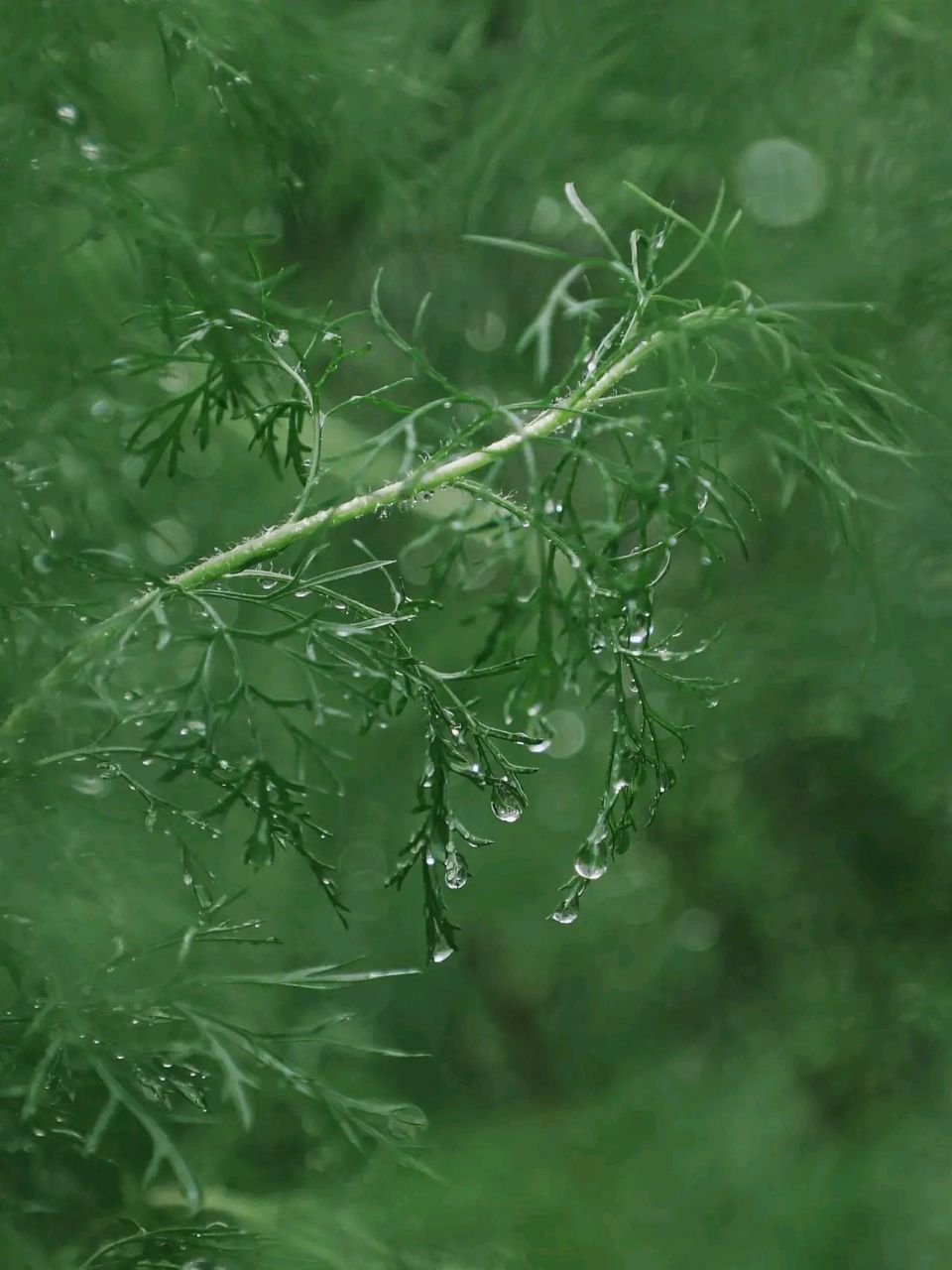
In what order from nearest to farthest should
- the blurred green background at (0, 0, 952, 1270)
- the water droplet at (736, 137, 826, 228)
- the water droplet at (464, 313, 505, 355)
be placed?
the blurred green background at (0, 0, 952, 1270)
the water droplet at (736, 137, 826, 228)
the water droplet at (464, 313, 505, 355)

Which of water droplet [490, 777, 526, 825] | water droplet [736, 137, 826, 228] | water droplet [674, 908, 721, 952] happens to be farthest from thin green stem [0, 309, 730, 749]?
water droplet [674, 908, 721, 952]

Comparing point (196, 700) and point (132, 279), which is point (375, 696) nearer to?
point (196, 700)

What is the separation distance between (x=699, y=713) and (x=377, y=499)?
899 mm

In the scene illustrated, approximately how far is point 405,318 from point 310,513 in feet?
3.11

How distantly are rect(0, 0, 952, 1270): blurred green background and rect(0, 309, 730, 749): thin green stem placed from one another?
0.46 m

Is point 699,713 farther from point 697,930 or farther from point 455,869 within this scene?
point 455,869

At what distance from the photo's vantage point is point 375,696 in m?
0.49

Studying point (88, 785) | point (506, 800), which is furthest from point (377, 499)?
point (88, 785)

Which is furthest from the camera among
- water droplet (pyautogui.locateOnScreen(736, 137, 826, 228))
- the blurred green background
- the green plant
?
water droplet (pyautogui.locateOnScreen(736, 137, 826, 228))

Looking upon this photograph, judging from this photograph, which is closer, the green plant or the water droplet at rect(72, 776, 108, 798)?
the green plant

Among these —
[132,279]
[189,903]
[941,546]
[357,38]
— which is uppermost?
[357,38]

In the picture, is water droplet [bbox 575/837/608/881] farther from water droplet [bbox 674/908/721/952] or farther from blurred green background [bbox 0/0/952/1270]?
water droplet [bbox 674/908/721/952]

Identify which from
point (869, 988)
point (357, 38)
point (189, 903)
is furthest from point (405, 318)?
point (869, 988)

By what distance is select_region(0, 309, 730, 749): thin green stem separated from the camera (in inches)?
17.8
